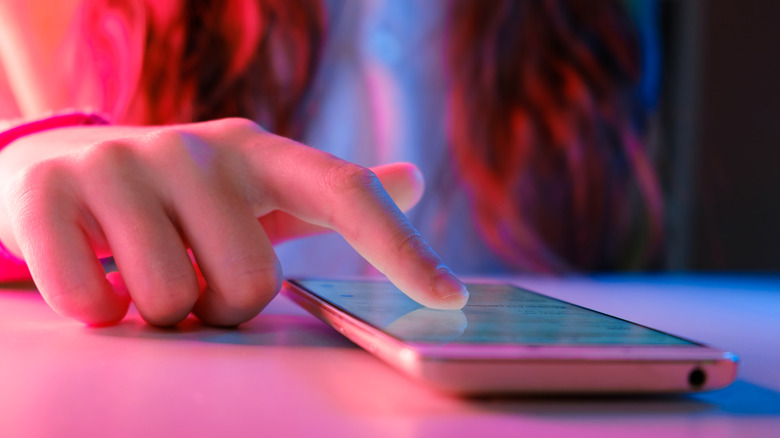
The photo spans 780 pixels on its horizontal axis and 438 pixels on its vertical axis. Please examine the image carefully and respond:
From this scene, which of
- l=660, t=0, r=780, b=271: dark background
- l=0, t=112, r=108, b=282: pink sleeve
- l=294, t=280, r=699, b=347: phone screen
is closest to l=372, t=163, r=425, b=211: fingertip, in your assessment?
l=294, t=280, r=699, b=347: phone screen

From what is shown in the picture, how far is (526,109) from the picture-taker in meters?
1.18

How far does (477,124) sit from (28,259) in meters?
0.88

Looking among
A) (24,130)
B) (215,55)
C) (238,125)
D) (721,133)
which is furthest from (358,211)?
(721,133)

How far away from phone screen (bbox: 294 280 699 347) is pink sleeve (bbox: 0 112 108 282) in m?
0.31

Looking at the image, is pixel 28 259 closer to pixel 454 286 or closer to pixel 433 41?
pixel 454 286

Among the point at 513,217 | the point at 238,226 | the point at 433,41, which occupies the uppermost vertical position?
the point at 433,41

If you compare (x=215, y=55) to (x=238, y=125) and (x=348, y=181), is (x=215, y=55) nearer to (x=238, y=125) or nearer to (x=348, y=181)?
(x=238, y=125)

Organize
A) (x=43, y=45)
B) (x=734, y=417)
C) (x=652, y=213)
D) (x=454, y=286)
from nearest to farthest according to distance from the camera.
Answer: (x=734, y=417) → (x=454, y=286) → (x=43, y=45) → (x=652, y=213)

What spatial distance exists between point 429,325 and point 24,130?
552 millimetres

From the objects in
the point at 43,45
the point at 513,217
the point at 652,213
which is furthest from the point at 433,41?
the point at 43,45

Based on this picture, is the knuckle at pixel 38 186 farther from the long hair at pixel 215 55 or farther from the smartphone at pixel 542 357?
the long hair at pixel 215 55

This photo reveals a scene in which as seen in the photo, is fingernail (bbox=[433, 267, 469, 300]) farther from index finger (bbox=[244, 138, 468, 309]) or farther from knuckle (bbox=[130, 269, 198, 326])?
knuckle (bbox=[130, 269, 198, 326])

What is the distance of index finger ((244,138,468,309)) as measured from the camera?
14.3 inches

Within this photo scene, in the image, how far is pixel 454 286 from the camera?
14.2 inches
